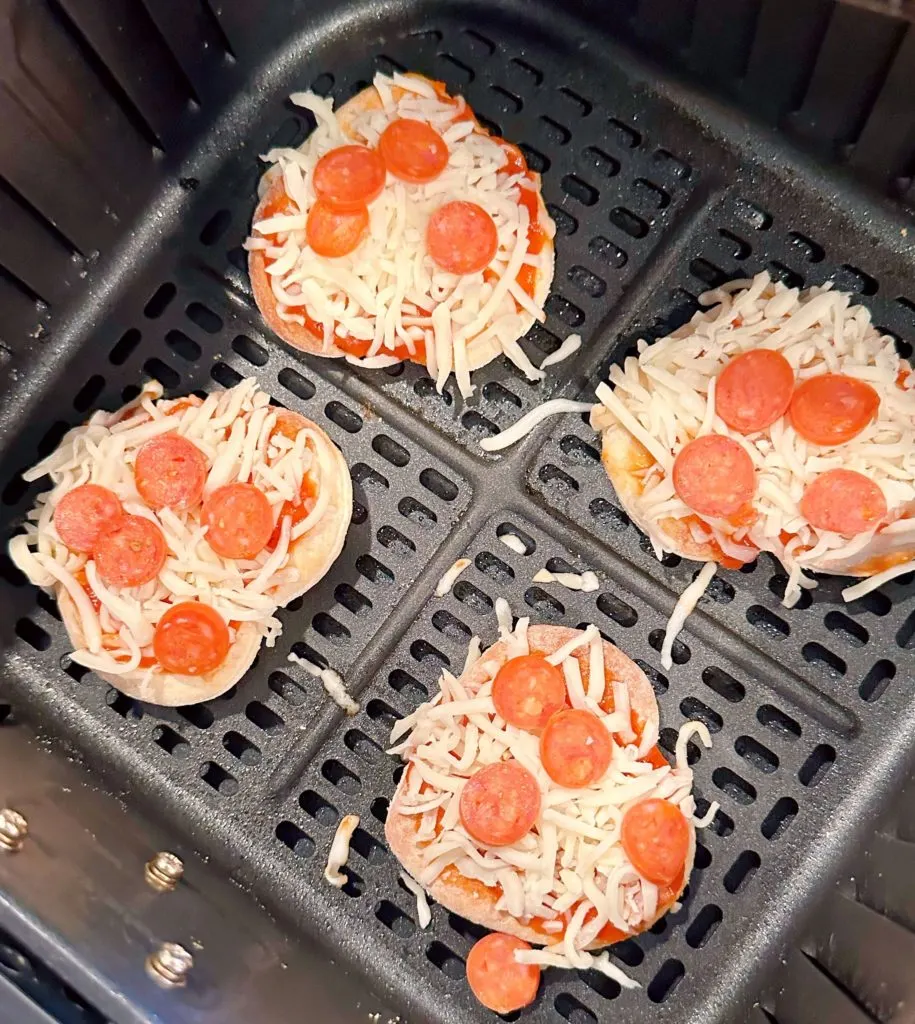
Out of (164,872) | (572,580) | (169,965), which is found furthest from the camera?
(572,580)

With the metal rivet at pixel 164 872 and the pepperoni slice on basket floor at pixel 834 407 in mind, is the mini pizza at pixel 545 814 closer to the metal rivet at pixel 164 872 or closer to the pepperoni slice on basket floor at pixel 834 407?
the metal rivet at pixel 164 872

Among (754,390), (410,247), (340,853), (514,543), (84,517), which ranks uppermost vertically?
(754,390)

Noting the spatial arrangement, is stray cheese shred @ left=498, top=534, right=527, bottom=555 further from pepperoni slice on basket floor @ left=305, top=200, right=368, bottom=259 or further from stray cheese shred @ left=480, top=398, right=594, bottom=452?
pepperoni slice on basket floor @ left=305, top=200, right=368, bottom=259

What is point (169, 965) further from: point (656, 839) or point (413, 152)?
point (413, 152)

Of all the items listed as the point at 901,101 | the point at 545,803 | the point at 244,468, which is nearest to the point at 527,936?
the point at 545,803

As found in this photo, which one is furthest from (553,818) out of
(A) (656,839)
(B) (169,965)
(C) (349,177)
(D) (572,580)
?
(C) (349,177)

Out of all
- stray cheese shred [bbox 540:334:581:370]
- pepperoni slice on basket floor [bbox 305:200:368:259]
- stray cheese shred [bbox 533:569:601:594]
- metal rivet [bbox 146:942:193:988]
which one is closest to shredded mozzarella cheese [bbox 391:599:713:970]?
stray cheese shred [bbox 533:569:601:594]

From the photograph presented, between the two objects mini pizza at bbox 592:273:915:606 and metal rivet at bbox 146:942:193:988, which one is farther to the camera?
mini pizza at bbox 592:273:915:606

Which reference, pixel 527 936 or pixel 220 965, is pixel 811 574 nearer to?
pixel 527 936
